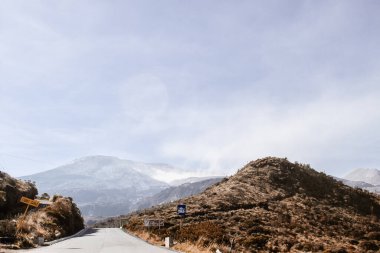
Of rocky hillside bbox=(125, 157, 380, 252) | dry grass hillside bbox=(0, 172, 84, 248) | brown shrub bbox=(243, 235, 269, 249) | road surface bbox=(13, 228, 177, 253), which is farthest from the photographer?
rocky hillside bbox=(125, 157, 380, 252)

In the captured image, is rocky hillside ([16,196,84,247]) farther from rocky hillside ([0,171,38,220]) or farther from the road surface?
the road surface

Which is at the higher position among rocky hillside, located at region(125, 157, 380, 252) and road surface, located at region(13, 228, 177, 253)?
rocky hillside, located at region(125, 157, 380, 252)

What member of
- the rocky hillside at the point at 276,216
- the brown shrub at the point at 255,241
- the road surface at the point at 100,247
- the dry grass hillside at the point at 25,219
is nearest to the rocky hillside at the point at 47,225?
the dry grass hillside at the point at 25,219

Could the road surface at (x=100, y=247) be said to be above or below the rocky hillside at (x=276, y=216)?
below

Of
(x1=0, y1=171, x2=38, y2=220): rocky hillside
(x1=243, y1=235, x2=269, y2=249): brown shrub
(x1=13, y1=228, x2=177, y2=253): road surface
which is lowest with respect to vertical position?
(x1=13, y1=228, x2=177, y2=253): road surface

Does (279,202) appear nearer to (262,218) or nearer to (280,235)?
(262,218)

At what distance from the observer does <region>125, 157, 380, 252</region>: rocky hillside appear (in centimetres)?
4056

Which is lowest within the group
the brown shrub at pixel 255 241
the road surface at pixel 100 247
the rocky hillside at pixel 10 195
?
the road surface at pixel 100 247

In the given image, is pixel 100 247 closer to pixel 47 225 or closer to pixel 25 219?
pixel 25 219

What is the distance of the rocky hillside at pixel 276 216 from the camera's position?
40.6m

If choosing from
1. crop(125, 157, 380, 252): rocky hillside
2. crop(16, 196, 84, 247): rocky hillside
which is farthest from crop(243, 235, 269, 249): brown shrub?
crop(16, 196, 84, 247): rocky hillside

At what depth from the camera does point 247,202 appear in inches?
2500

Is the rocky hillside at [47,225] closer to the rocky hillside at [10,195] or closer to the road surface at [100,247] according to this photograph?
the rocky hillside at [10,195]

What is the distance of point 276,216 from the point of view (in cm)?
5644
